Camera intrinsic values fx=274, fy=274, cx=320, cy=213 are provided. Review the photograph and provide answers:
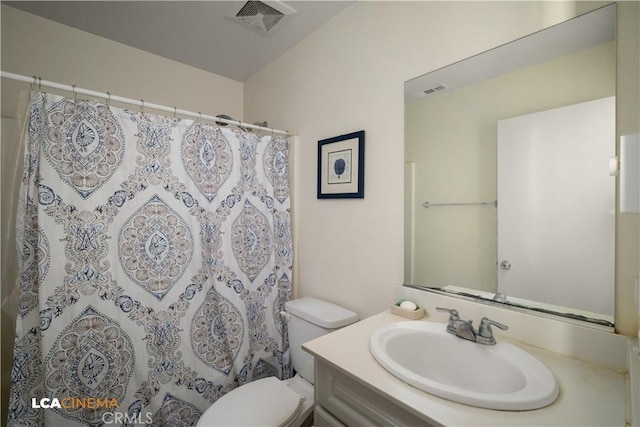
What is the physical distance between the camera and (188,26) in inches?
69.8

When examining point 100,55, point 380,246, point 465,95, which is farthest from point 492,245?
point 100,55

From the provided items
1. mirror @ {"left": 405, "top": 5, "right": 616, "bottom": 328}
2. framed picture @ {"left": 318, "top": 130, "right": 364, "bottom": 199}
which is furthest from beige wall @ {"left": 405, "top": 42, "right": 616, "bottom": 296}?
framed picture @ {"left": 318, "top": 130, "right": 364, "bottom": 199}

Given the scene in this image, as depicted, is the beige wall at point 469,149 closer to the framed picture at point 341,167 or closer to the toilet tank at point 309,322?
the framed picture at point 341,167

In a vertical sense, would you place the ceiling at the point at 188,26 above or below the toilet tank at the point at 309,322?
above

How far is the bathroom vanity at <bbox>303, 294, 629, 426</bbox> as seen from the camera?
25.6 inches

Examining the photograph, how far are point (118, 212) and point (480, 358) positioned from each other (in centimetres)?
163

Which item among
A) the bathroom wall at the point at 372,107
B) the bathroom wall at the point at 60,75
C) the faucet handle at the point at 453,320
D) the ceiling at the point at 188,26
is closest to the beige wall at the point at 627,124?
the bathroom wall at the point at 372,107

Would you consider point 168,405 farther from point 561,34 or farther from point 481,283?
point 561,34

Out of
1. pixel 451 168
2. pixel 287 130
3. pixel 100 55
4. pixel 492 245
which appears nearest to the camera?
pixel 492 245

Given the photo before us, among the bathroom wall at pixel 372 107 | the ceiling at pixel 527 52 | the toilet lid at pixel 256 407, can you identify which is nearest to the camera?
the ceiling at pixel 527 52

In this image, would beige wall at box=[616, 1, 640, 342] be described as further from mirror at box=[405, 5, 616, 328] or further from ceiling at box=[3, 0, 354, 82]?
ceiling at box=[3, 0, 354, 82]

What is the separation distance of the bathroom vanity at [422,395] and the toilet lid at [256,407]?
30 cm

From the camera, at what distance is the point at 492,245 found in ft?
3.67

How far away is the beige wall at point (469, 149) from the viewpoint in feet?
3.08
